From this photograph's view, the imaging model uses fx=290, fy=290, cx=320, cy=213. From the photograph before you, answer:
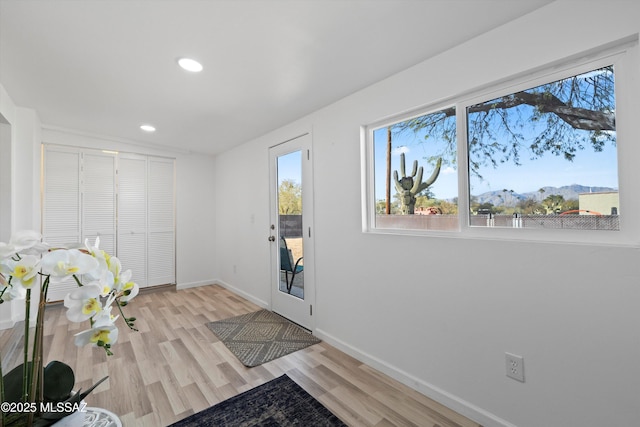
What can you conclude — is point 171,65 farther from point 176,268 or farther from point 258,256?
→ point 176,268

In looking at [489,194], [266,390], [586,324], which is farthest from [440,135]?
[266,390]

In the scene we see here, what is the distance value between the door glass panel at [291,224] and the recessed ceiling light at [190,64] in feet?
4.53

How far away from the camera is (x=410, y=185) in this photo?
91.8 inches

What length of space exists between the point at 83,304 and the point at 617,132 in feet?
7.21

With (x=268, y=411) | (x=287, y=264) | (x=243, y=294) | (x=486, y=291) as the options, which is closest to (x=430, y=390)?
(x=486, y=291)

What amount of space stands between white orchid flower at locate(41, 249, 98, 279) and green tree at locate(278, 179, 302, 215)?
2.68 m

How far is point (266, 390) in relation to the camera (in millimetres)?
2098

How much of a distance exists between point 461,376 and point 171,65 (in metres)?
2.93

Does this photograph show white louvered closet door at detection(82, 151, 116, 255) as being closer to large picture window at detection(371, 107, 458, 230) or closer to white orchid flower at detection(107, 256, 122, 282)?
large picture window at detection(371, 107, 458, 230)

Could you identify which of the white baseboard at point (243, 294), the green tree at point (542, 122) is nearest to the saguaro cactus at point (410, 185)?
the green tree at point (542, 122)

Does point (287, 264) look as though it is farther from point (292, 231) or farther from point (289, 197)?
point (289, 197)

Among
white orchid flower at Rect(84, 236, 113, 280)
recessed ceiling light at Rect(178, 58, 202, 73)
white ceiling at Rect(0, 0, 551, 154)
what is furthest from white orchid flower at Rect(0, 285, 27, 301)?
recessed ceiling light at Rect(178, 58, 202, 73)

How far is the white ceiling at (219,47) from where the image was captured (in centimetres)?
157

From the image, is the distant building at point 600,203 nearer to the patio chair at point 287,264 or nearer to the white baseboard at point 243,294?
the patio chair at point 287,264
